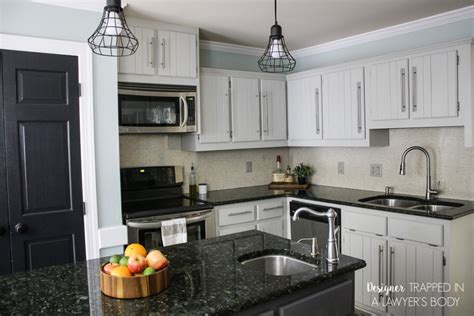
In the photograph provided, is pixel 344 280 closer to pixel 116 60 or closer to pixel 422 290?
pixel 422 290

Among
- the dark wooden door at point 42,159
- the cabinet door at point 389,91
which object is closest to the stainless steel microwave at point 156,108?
the dark wooden door at point 42,159

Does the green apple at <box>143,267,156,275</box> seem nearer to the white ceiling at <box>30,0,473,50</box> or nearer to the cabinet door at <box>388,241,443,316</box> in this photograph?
the white ceiling at <box>30,0,473,50</box>

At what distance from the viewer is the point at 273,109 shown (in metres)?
4.47

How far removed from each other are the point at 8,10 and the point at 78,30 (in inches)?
17.6

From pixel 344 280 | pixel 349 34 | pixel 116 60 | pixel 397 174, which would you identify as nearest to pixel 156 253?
pixel 344 280

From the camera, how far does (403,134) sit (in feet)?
12.4

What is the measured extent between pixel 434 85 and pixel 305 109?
55.6 inches

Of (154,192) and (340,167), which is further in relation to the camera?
(340,167)

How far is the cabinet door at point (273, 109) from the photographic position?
4391 mm

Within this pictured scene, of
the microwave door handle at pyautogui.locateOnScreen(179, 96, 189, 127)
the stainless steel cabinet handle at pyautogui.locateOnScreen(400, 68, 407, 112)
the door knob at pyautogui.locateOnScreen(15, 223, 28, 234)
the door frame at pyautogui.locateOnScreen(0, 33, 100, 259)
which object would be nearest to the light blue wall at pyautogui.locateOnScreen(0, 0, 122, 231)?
the door frame at pyautogui.locateOnScreen(0, 33, 100, 259)

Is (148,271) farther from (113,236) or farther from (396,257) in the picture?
(396,257)

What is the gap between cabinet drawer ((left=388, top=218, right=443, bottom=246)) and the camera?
2.91 m

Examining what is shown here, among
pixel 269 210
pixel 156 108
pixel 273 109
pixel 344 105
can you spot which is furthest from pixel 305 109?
pixel 156 108

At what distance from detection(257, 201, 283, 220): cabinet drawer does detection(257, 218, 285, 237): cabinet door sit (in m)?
0.07
